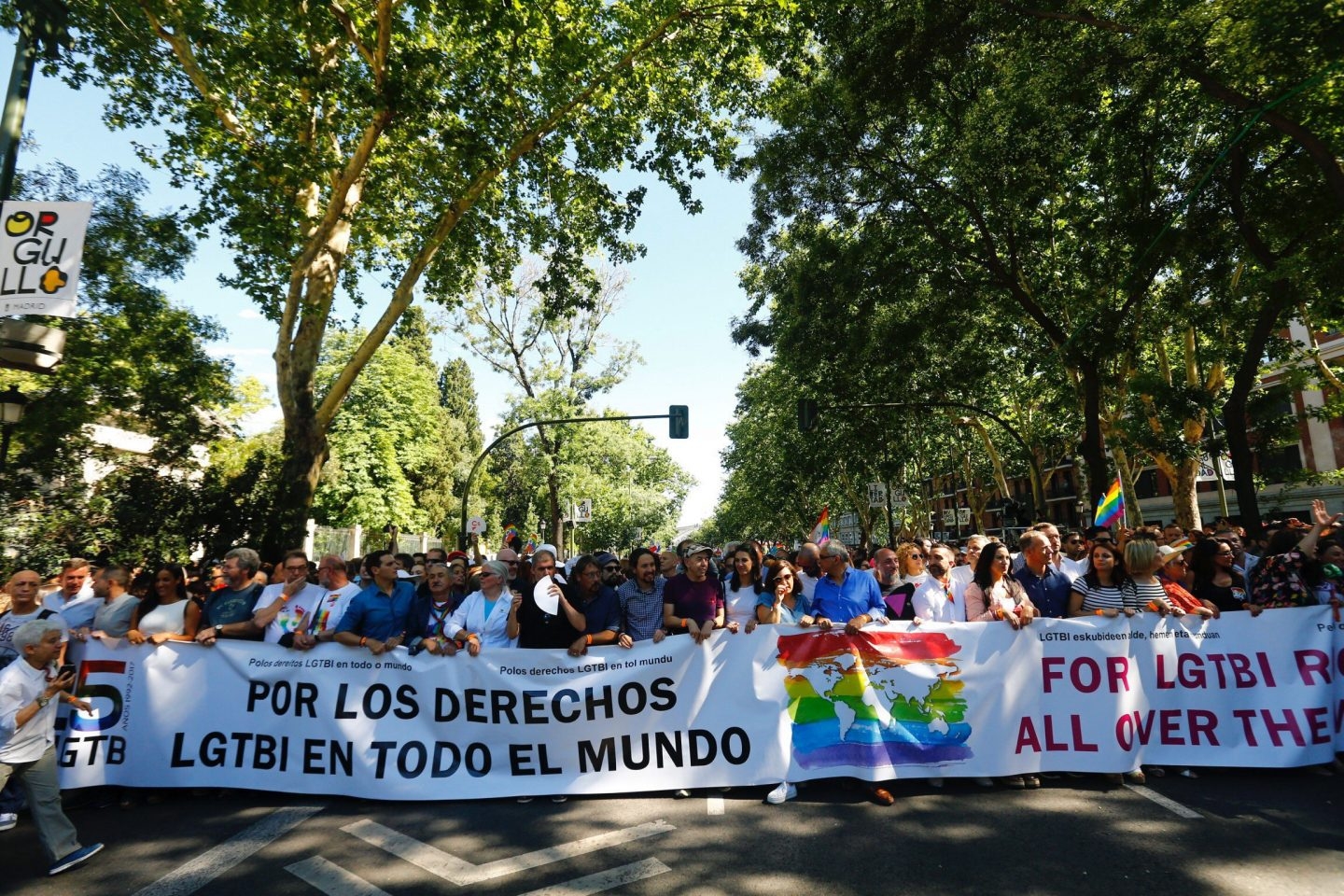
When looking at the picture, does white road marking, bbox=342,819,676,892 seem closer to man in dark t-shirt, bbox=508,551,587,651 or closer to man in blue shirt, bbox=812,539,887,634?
man in dark t-shirt, bbox=508,551,587,651

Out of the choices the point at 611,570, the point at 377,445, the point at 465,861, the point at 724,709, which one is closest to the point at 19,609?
the point at 465,861

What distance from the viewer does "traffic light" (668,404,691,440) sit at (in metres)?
21.6

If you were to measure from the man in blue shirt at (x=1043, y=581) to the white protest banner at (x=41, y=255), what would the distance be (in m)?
7.42

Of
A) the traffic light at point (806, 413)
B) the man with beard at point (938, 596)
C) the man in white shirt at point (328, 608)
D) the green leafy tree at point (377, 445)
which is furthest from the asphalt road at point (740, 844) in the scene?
the green leafy tree at point (377, 445)

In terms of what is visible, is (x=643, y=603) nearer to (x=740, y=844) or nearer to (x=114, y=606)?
(x=740, y=844)

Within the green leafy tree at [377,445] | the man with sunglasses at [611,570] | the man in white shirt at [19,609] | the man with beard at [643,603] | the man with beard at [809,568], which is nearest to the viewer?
the man in white shirt at [19,609]

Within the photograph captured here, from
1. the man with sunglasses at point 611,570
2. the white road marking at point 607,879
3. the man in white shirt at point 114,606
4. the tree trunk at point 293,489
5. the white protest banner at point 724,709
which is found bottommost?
the white road marking at point 607,879

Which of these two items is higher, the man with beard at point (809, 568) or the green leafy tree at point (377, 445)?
the green leafy tree at point (377, 445)

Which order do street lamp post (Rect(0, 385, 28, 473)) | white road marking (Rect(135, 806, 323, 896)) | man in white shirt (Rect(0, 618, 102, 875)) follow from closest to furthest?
1. white road marking (Rect(135, 806, 323, 896))
2. man in white shirt (Rect(0, 618, 102, 875))
3. street lamp post (Rect(0, 385, 28, 473))

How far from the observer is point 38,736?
171 inches

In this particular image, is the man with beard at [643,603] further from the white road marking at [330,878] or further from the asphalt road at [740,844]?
the white road marking at [330,878]

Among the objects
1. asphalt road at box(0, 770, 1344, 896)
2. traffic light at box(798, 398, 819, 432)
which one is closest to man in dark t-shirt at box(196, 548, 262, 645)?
asphalt road at box(0, 770, 1344, 896)

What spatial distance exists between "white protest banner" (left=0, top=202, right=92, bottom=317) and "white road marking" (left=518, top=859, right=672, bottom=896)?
524 centimetres

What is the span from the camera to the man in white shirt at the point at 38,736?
13.8ft
